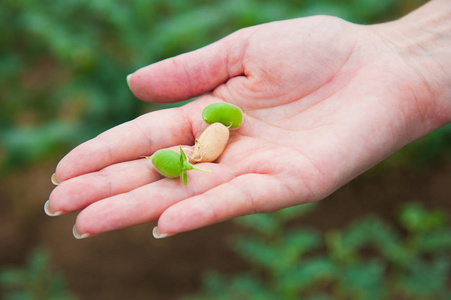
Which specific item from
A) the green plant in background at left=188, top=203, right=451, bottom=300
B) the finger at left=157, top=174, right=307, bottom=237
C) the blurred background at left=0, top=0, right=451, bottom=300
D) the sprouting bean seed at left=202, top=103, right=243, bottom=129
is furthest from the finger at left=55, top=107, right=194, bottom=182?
the blurred background at left=0, top=0, right=451, bottom=300

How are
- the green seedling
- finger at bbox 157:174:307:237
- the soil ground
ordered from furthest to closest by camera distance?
the soil ground
the green seedling
finger at bbox 157:174:307:237

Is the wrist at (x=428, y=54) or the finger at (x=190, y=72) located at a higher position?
the finger at (x=190, y=72)

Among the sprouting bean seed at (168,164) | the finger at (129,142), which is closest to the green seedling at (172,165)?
the sprouting bean seed at (168,164)

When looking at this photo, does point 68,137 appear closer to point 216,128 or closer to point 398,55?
point 216,128

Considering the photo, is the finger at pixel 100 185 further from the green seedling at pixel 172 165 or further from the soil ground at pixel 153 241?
the soil ground at pixel 153 241

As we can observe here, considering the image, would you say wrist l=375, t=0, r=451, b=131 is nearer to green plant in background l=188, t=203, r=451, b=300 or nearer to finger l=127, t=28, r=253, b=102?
green plant in background l=188, t=203, r=451, b=300

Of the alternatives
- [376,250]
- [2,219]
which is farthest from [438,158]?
[2,219]

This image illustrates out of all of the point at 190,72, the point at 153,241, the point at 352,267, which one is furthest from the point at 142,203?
the point at 153,241
